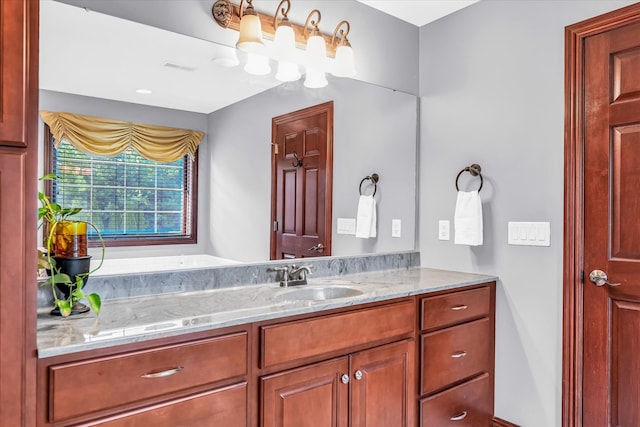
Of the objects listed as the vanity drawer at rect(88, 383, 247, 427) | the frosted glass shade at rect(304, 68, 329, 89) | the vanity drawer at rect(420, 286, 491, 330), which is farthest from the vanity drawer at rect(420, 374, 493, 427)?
the frosted glass shade at rect(304, 68, 329, 89)

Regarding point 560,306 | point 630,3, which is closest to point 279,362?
point 560,306

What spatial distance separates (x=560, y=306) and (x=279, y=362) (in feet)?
4.52

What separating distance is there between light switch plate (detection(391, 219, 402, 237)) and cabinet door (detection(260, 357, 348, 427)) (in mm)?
1057

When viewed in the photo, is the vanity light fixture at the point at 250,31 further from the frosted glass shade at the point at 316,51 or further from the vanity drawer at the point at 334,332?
the vanity drawer at the point at 334,332

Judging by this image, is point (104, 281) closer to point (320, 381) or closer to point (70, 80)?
point (70, 80)

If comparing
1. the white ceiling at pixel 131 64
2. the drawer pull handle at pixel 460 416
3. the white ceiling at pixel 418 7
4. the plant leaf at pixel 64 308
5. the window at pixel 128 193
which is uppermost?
the white ceiling at pixel 418 7

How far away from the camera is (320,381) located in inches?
63.2

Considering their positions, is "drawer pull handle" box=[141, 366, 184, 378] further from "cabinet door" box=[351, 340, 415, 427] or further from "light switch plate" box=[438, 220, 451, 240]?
"light switch plate" box=[438, 220, 451, 240]

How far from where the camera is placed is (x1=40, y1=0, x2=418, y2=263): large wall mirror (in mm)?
1604

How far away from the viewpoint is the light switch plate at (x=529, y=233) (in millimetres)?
2098

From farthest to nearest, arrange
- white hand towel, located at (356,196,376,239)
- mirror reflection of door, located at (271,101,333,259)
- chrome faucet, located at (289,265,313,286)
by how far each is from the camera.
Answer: white hand towel, located at (356,196,376,239)
mirror reflection of door, located at (271,101,333,259)
chrome faucet, located at (289,265,313,286)

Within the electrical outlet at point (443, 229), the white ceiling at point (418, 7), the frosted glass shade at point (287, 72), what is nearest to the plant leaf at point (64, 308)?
the frosted glass shade at point (287, 72)

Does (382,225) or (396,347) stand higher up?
(382,225)

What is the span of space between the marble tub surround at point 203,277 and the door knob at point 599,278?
100 centimetres
